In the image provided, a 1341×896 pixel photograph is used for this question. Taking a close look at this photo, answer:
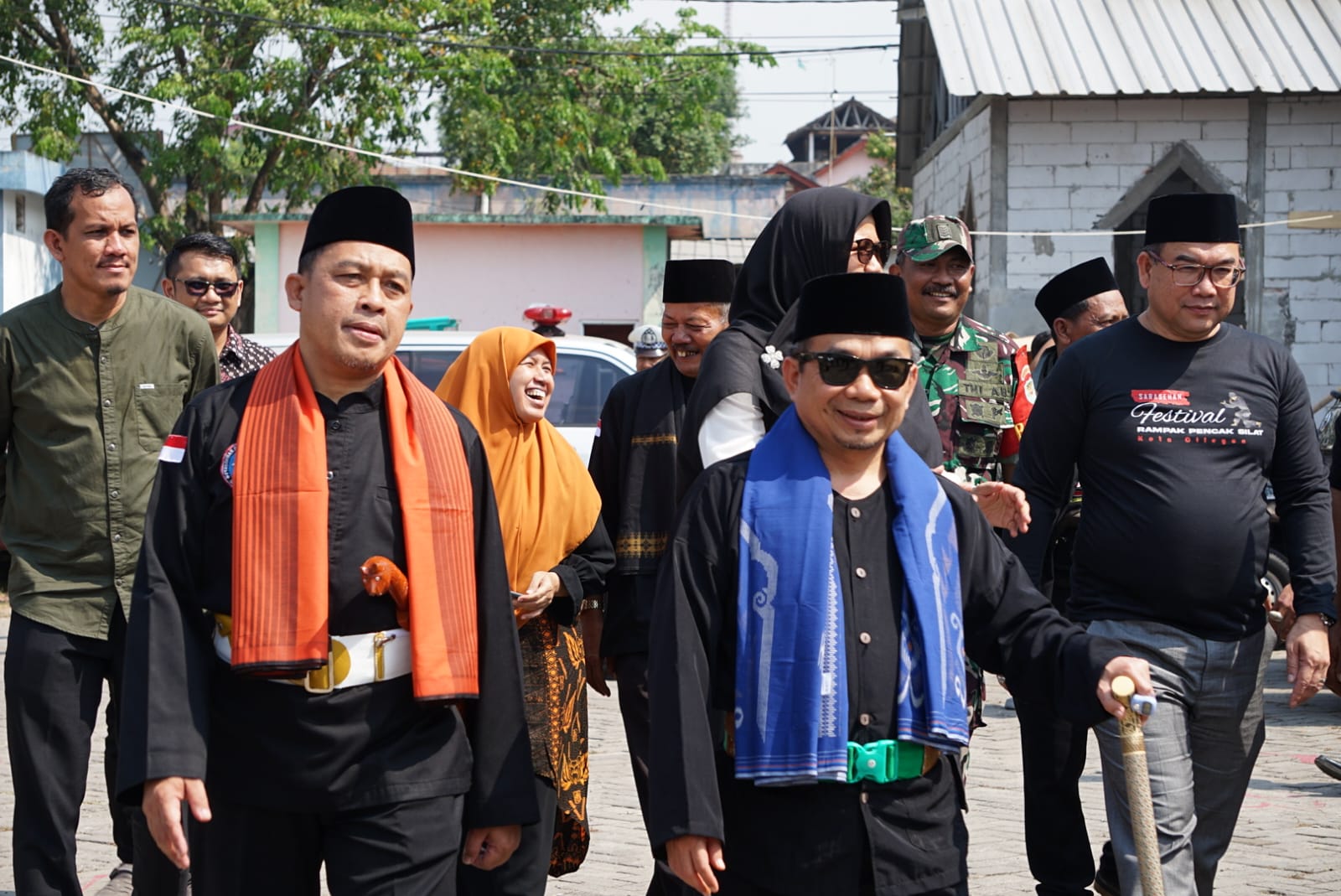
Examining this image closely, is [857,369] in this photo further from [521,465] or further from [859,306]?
[521,465]

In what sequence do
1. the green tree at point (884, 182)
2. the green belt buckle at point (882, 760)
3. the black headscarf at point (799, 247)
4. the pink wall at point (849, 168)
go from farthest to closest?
the pink wall at point (849, 168)
the green tree at point (884, 182)
the black headscarf at point (799, 247)
the green belt buckle at point (882, 760)

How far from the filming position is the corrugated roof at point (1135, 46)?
16.0 meters

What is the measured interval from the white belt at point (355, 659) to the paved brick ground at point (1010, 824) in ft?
8.62

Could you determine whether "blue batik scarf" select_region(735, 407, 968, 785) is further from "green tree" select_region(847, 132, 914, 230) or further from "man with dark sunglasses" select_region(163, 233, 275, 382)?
"green tree" select_region(847, 132, 914, 230)

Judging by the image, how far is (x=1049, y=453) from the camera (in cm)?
500

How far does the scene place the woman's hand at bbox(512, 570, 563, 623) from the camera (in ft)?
16.3

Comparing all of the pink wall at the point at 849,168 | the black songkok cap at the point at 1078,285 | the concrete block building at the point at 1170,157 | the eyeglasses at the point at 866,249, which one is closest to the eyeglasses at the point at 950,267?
the eyeglasses at the point at 866,249

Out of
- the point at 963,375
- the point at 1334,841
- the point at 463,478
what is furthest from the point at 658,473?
the point at 1334,841

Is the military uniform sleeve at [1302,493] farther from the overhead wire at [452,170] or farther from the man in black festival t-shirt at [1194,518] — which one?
the overhead wire at [452,170]

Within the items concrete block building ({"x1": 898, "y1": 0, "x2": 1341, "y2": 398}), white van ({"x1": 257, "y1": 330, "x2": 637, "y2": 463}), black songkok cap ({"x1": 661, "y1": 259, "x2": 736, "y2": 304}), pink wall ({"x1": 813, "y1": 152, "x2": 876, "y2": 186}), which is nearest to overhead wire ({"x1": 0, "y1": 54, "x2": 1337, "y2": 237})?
concrete block building ({"x1": 898, "y1": 0, "x2": 1341, "y2": 398})

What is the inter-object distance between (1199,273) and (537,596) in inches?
84.7

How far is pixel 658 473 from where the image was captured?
5.77 meters

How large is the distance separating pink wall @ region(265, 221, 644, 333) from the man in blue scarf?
24.3 meters

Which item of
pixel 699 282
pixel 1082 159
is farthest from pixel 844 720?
pixel 1082 159
